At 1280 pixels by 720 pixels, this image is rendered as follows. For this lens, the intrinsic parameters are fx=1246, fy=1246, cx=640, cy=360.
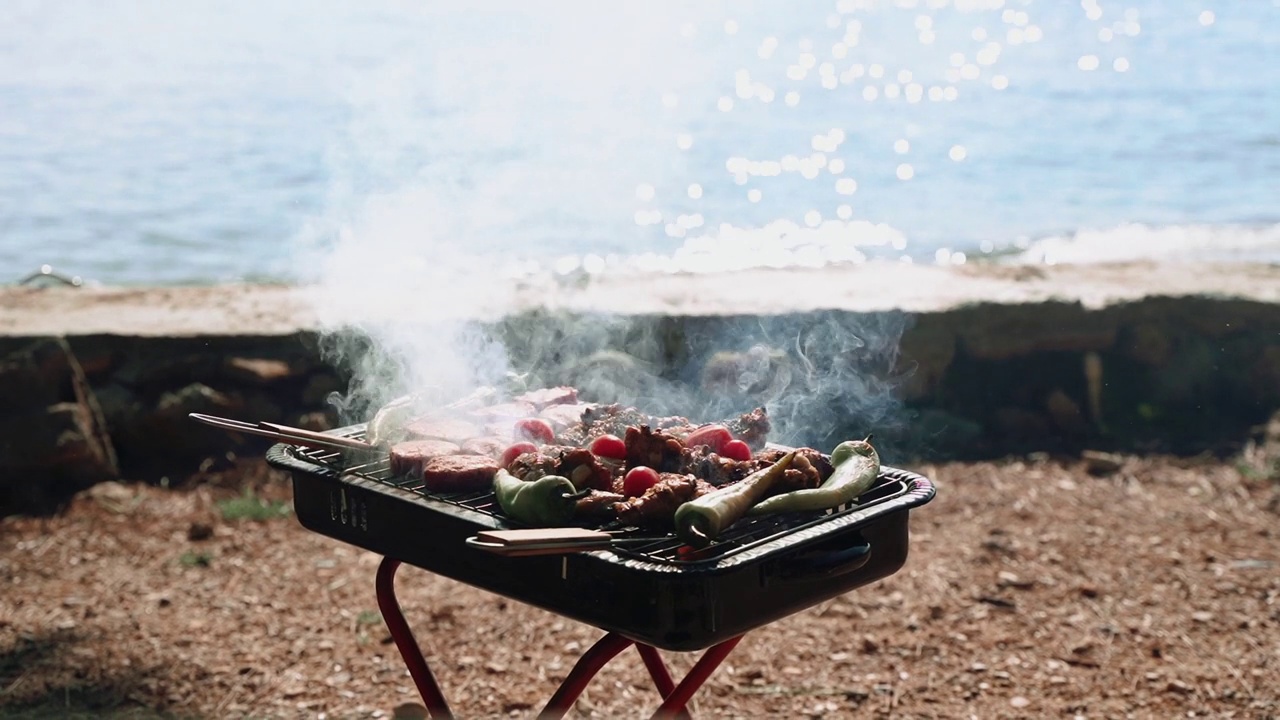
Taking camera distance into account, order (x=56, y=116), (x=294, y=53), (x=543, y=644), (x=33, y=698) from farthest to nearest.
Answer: (x=294, y=53)
(x=56, y=116)
(x=543, y=644)
(x=33, y=698)

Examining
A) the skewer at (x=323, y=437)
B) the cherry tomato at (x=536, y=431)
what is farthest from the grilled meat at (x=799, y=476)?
the skewer at (x=323, y=437)

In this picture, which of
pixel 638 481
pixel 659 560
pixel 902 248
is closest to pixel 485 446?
pixel 638 481

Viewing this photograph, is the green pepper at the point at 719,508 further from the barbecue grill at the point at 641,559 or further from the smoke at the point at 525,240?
the smoke at the point at 525,240

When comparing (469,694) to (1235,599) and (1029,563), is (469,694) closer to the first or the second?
(1029,563)

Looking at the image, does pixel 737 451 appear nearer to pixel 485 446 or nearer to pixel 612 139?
pixel 485 446

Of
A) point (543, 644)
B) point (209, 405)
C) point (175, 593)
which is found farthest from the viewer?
point (209, 405)

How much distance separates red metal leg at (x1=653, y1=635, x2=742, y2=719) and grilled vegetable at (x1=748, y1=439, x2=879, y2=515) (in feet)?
1.09

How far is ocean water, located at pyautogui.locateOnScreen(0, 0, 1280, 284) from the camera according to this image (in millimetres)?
12789

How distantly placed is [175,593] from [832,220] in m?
9.76

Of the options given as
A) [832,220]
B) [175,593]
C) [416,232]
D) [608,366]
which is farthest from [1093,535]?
[416,232]

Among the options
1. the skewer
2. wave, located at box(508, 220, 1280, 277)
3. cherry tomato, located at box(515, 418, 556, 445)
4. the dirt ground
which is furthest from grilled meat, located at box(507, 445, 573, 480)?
wave, located at box(508, 220, 1280, 277)

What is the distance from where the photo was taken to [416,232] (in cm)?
1364

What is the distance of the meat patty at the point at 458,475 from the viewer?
2.86 m

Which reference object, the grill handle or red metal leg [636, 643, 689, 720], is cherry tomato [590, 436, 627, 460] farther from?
red metal leg [636, 643, 689, 720]
